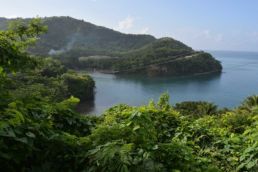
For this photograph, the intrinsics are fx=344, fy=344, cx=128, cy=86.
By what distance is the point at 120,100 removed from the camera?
182 feet

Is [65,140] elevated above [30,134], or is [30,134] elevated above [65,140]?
[30,134]

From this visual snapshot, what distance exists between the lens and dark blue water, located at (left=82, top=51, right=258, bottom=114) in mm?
56106

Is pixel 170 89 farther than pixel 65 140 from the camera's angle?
Yes

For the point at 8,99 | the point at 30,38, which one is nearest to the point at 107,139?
the point at 8,99

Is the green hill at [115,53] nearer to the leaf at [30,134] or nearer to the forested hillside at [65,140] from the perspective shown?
the forested hillside at [65,140]

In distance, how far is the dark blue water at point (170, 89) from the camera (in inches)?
2209

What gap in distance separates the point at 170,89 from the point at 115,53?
182ft

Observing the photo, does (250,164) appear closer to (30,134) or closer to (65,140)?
(65,140)

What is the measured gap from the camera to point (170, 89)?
65.2 metres

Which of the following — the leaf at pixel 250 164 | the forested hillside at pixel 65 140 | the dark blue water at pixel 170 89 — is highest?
the forested hillside at pixel 65 140

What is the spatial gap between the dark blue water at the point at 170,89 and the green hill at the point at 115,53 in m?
5.17

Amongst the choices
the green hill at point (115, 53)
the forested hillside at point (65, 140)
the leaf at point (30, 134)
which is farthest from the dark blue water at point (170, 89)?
the leaf at point (30, 134)

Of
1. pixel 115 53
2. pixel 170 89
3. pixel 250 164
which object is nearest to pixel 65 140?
pixel 250 164

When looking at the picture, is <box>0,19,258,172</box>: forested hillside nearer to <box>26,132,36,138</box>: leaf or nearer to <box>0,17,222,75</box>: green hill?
<box>26,132,36,138</box>: leaf
